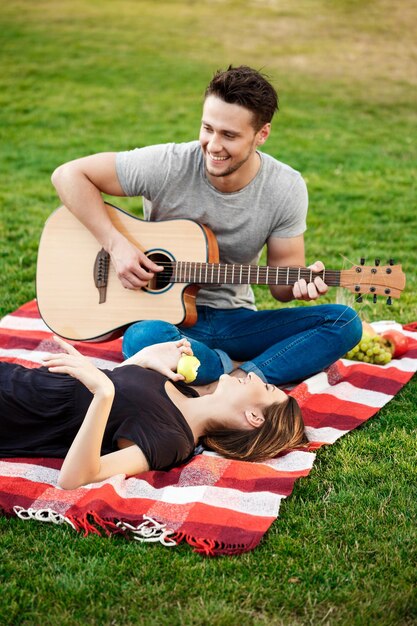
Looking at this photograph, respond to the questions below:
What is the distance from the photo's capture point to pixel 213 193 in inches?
173

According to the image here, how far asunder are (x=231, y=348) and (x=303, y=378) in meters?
0.44

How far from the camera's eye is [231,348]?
450 centimetres

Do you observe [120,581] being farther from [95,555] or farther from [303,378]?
[303,378]

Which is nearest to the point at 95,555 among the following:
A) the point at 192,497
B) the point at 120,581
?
the point at 120,581

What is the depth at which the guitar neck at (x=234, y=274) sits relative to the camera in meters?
4.11

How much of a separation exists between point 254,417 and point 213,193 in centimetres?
140

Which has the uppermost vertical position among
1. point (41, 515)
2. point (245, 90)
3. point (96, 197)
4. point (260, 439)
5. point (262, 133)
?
point (245, 90)

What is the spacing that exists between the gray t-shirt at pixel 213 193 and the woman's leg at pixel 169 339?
0.65 m

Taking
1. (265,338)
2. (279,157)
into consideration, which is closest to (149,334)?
(265,338)

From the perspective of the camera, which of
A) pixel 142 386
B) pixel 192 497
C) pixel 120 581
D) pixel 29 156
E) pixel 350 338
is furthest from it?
pixel 29 156

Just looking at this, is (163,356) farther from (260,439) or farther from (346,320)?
(346,320)

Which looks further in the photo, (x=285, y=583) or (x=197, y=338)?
(x=197, y=338)

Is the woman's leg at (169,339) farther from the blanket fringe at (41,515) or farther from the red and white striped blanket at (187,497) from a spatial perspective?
the blanket fringe at (41,515)

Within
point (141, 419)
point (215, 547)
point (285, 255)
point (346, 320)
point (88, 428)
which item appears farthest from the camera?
point (285, 255)
